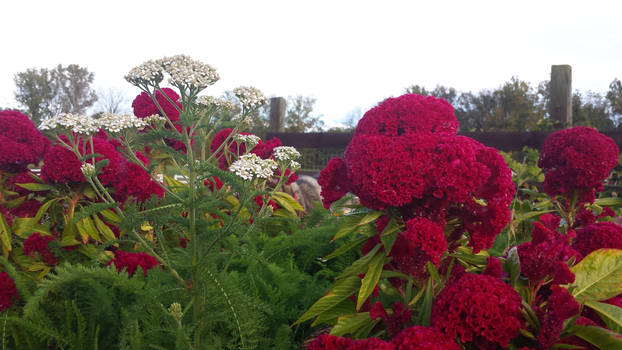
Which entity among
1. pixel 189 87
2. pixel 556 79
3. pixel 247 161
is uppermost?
pixel 556 79

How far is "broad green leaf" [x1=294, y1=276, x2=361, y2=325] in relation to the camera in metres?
1.48

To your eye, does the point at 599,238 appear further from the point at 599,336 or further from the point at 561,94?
the point at 561,94

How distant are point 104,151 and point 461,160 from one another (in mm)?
2116

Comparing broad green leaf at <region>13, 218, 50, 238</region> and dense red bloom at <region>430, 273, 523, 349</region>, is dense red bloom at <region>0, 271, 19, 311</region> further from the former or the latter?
dense red bloom at <region>430, 273, 523, 349</region>

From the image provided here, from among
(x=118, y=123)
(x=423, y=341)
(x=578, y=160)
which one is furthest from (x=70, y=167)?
(x=578, y=160)

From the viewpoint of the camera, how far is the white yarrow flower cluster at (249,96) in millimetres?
1835

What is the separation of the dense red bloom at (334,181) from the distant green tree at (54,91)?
47998 mm

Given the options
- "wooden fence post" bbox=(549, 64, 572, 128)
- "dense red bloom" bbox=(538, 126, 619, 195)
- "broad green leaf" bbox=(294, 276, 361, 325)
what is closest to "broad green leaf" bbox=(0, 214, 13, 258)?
"broad green leaf" bbox=(294, 276, 361, 325)

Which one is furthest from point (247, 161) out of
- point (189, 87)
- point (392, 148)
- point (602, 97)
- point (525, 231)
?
point (602, 97)

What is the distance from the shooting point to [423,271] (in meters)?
1.42

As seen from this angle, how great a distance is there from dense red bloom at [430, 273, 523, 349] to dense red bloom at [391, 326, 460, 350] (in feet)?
0.15

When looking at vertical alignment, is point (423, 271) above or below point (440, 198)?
below

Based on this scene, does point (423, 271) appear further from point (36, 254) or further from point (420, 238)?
point (36, 254)

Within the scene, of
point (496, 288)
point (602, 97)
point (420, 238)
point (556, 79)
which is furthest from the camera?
point (602, 97)
